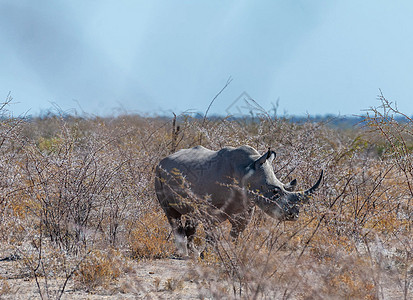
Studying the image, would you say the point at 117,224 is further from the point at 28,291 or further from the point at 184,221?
the point at 28,291

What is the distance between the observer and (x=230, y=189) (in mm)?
7055

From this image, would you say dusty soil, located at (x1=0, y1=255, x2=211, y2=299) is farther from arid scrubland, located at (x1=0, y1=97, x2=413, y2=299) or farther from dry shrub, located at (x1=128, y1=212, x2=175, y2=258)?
dry shrub, located at (x1=128, y1=212, x2=175, y2=258)

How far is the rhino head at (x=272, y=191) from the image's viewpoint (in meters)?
6.57

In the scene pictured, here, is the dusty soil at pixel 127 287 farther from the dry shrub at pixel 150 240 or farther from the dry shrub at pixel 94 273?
the dry shrub at pixel 150 240

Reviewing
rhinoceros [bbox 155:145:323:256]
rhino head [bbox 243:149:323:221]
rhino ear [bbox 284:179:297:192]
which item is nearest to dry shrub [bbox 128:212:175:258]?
rhinoceros [bbox 155:145:323:256]

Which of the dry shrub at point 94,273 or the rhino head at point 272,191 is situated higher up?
the rhino head at point 272,191

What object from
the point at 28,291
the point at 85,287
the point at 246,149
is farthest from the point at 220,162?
the point at 28,291

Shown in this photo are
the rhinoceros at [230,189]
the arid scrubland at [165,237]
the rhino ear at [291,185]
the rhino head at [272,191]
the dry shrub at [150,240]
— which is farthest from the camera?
the dry shrub at [150,240]

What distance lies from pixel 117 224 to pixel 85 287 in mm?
1795

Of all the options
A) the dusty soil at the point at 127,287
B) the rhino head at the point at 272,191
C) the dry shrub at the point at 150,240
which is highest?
the rhino head at the point at 272,191

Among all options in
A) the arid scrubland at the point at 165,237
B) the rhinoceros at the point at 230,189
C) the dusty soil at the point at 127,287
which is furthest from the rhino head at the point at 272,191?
the dusty soil at the point at 127,287

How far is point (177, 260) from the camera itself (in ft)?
25.1

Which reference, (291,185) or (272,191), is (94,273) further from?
(291,185)

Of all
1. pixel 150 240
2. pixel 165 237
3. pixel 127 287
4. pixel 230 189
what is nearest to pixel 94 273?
pixel 127 287
